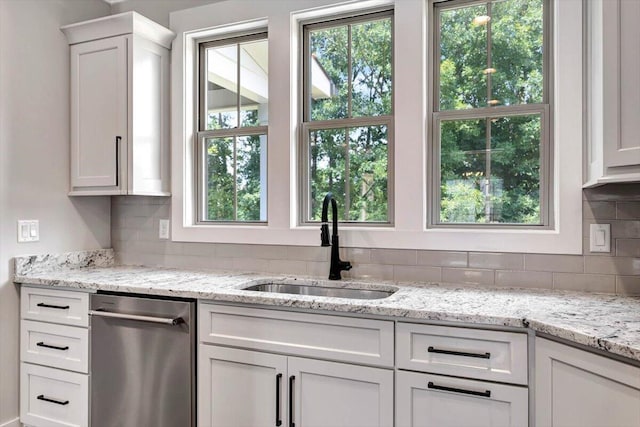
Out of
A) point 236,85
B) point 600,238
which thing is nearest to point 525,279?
point 600,238

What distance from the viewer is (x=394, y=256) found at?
2250 mm

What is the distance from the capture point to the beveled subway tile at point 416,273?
7.12ft

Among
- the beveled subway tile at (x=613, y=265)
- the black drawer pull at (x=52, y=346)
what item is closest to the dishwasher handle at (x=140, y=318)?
the black drawer pull at (x=52, y=346)

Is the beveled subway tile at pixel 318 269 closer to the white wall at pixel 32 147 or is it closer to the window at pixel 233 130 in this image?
the window at pixel 233 130

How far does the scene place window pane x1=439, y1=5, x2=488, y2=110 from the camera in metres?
2.20

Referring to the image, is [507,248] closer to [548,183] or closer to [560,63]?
[548,183]

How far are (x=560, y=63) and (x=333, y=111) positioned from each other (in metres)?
1.14

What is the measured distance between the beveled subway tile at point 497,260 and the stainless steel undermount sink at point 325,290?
422 mm

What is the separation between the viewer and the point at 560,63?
196 centimetres

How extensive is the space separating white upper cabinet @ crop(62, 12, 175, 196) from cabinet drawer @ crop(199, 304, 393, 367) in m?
1.04

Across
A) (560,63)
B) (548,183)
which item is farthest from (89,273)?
(560,63)

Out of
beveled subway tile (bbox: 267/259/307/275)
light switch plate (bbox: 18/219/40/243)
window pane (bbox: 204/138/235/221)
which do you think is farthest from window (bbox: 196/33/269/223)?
light switch plate (bbox: 18/219/40/243)

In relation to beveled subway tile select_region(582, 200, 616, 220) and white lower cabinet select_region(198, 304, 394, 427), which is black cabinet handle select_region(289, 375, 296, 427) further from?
beveled subway tile select_region(582, 200, 616, 220)

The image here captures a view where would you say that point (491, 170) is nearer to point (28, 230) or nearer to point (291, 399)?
point (291, 399)
